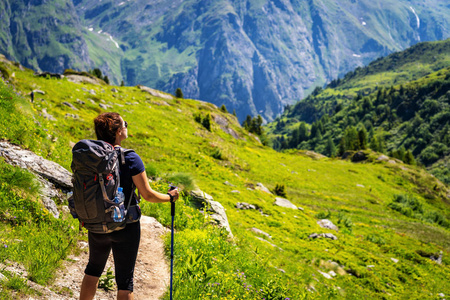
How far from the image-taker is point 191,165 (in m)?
24.9

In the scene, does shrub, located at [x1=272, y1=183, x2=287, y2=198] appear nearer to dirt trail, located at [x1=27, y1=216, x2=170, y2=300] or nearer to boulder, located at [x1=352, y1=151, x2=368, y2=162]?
dirt trail, located at [x1=27, y1=216, x2=170, y2=300]

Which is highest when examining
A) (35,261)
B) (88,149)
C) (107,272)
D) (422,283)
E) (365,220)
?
(88,149)

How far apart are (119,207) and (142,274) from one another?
409cm

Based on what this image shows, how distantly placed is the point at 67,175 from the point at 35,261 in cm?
414

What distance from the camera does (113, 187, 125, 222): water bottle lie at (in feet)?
15.8

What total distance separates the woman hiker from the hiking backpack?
250 millimetres

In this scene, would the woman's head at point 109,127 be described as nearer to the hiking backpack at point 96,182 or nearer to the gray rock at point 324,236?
the hiking backpack at point 96,182

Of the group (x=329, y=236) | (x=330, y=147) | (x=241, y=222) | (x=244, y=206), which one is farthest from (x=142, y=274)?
(x=330, y=147)

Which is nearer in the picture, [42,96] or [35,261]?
[35,261]

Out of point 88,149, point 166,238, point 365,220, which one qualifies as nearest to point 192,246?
point 166,238

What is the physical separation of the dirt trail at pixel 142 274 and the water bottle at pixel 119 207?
2.67m

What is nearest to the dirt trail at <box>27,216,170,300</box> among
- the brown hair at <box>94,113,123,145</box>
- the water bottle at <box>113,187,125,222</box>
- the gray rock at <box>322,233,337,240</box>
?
the water bottle at <box>113,187,125,222</box>

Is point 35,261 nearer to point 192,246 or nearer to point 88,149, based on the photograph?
point 88,149

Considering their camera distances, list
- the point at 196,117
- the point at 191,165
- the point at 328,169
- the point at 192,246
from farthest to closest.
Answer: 1. the point at 328,169
2. the point at 196,117
3. the point at 191,165
4. the point at 192,246
